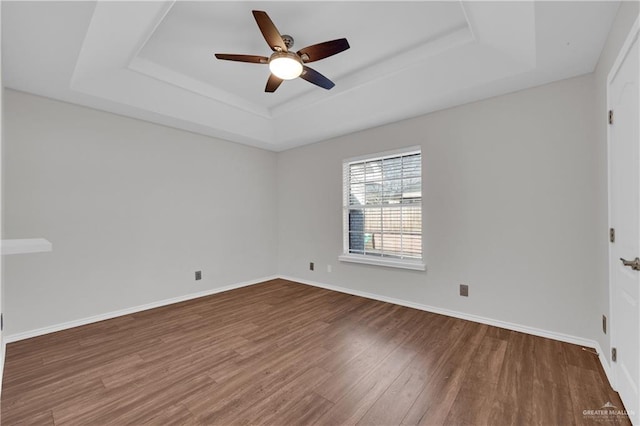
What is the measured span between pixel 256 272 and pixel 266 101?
9.19 feet

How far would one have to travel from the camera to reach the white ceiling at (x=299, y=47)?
192 cm

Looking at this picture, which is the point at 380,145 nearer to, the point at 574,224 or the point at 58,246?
the point at 574,224

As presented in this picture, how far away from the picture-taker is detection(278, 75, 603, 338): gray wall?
2.50 metres

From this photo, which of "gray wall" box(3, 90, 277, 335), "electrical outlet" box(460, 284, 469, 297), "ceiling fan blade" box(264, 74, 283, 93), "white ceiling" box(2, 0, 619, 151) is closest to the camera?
"white ceiling" box(2, 0, 619, 151)

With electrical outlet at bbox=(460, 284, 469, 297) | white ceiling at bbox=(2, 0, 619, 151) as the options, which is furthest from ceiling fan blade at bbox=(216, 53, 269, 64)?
electrical outlet at bbox=(460, 284, 469, 297)

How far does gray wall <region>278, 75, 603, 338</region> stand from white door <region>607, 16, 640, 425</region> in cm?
61

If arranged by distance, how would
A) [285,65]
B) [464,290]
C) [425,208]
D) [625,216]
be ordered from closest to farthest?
1. [625,216]
2. [285,65]
3. [464,290]
4. [425,208]

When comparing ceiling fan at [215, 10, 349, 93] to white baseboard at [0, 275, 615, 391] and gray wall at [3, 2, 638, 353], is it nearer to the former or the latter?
gray wall at [3, 2, 638, 353]

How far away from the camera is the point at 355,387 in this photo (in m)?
1.90

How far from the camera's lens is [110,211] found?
10.6 ft

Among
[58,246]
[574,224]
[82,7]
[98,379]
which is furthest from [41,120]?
[574,224]

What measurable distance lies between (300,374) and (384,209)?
249 centimetres

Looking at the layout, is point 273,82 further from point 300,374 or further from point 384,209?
point 300,374

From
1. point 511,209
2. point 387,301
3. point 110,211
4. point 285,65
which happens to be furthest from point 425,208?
point 110,211
